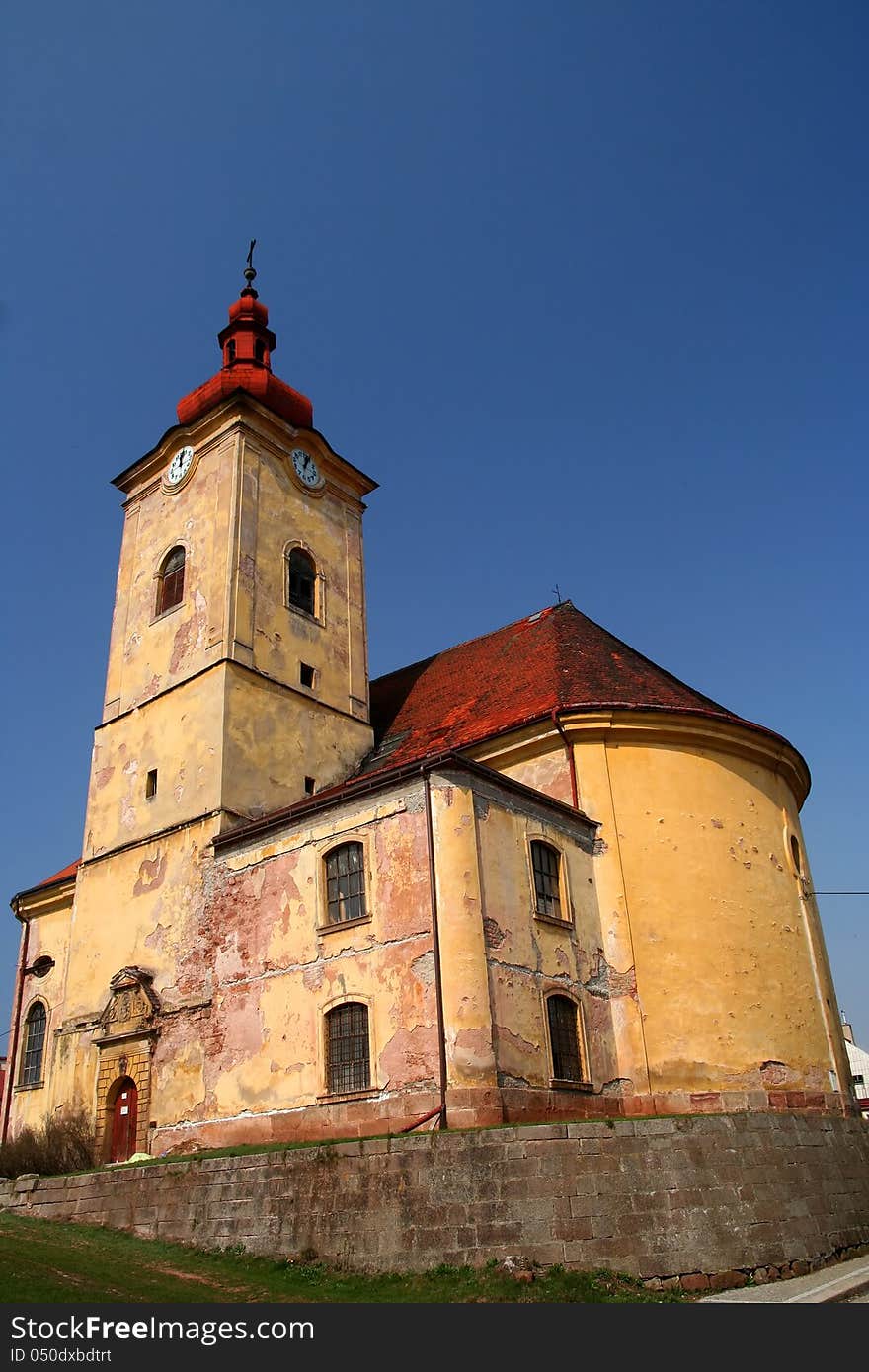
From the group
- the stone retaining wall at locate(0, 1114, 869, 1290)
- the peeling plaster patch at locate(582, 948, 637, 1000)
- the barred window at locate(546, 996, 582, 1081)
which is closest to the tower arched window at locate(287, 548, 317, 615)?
the peeling plaster patch at locate(582, 948, 637, 1000)

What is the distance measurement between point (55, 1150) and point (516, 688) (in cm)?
1268

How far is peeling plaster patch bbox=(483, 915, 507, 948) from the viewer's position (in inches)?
627

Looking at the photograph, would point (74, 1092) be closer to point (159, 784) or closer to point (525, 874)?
point (159, 784)

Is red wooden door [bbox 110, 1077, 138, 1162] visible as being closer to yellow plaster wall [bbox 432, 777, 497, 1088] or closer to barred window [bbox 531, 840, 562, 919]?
yellow plaster wall [bbox 432, 777, 497, 1088]

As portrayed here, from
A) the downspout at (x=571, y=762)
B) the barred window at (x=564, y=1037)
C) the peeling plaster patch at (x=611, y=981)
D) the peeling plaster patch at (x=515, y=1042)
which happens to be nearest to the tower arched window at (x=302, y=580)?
the downspout at (x=571, y=762)

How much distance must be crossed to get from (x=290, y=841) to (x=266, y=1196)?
20.3 feet

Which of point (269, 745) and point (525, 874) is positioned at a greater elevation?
point (269, 745)

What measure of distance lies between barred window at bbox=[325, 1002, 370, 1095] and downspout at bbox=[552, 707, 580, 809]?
5592 millimetres

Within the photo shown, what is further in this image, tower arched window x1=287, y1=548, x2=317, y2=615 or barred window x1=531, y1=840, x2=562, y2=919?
tower arched window x1=287, y1=548, x2=317, y2=615

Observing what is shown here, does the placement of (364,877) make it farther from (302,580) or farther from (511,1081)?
(302,580)

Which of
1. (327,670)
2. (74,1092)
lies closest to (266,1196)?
(74,1092)

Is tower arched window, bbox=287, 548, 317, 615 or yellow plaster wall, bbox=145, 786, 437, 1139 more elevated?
tower arched window, bbox=287, 548, 317, 615

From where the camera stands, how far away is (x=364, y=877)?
17.3 meters

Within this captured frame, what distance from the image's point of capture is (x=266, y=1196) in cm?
1410
